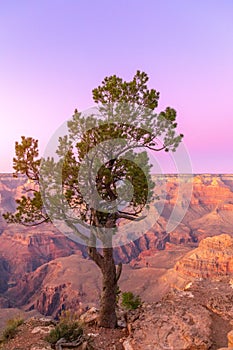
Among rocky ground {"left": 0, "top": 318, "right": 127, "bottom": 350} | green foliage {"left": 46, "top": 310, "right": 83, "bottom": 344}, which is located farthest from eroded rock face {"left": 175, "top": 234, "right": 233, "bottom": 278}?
green foliage {"left": 46, "top": 310, "right": 83, "bottom": 344}

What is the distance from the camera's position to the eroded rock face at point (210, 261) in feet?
257

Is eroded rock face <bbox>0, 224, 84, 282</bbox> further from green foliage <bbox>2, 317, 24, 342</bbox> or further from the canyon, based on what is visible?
green foliage <bbox>2, 317, 24, 342</bbox>

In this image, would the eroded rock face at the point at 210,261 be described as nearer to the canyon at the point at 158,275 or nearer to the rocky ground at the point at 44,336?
the canyon at the point at 158,275

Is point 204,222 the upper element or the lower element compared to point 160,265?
upper

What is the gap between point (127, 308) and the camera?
17.0 meters

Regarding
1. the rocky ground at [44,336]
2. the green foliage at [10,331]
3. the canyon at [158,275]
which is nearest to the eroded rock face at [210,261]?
the canyon at [158,275]

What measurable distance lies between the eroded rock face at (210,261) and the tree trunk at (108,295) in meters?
66.2

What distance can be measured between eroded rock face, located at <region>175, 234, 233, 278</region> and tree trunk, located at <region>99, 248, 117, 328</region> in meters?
66.2

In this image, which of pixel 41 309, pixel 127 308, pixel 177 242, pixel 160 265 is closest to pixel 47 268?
pixel 41 309

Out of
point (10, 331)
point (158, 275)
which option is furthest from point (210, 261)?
point (10, 331)

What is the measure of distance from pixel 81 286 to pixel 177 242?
63260mm

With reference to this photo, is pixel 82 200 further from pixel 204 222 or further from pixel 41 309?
pixel 204 222

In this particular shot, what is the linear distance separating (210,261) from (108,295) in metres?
73.4

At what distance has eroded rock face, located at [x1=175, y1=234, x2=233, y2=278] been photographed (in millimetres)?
78250
